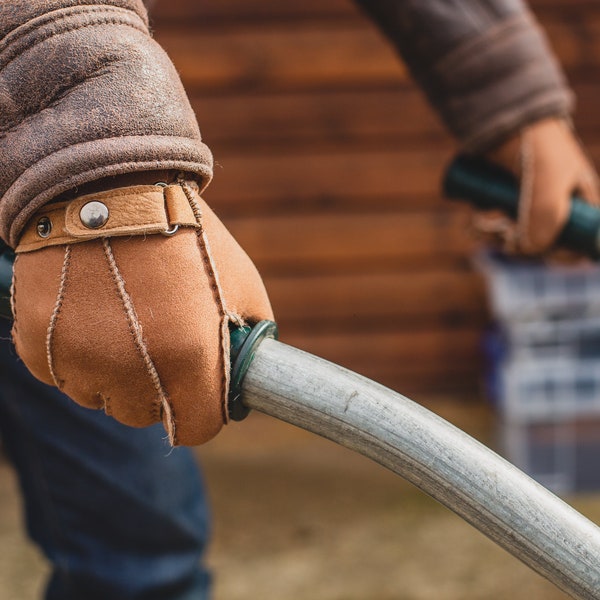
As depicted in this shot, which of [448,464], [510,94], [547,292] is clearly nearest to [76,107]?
[448,464]

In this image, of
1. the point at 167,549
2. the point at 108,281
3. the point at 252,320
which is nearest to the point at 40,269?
the point at 108,281

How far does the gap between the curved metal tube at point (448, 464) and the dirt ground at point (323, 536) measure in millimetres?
1410

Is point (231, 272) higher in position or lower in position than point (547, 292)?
higher

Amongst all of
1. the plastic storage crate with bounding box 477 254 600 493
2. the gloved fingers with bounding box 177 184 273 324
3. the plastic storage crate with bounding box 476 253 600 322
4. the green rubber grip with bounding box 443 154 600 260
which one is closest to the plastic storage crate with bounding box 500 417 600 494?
the plastic storage crate with bounding box 477 254 600 493

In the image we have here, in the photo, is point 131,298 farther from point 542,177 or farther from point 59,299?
point 542,177

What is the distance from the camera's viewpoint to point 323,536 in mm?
2188

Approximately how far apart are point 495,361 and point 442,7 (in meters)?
1.40

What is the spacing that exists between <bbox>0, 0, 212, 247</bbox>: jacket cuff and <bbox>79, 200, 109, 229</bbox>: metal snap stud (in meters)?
0.02

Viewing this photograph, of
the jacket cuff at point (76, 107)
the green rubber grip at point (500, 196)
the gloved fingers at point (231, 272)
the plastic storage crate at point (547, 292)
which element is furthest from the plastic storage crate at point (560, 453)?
the jacket cuff at point (76, 107)

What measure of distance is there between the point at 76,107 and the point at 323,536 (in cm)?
173

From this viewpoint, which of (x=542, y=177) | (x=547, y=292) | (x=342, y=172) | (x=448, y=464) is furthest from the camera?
(x=342, y=172)

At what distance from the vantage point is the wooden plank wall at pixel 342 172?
2.50 m

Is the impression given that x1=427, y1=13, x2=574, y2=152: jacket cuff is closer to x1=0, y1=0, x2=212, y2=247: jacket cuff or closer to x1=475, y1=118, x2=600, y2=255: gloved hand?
x1=475, y1=118, x2=600, y2=255: gloved hand

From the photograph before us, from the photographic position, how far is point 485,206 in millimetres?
1123
